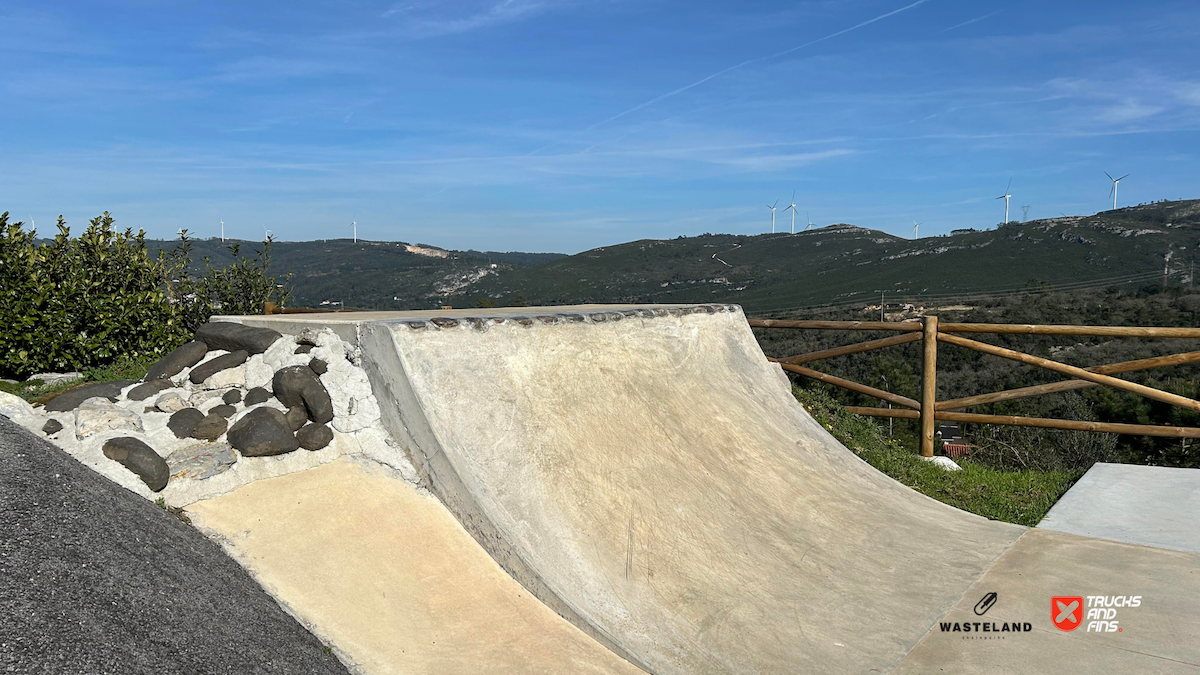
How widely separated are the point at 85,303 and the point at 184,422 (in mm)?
3931

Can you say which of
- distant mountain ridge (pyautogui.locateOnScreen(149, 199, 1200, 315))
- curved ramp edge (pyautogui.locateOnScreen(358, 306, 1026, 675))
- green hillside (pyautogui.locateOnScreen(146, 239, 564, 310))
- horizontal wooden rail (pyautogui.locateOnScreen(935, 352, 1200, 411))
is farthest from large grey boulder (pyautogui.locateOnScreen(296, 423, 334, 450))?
green hillside (pyautogui.locateOnScreen(146, 239, 564, 310))

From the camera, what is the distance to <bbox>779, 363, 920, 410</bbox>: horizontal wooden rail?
7510mm

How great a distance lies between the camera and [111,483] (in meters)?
3.52

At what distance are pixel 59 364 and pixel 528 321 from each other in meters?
5.13

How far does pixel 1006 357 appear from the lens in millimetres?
6652

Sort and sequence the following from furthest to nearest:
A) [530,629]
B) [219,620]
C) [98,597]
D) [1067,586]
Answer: [1067,586]
[530,629]
[219,620]
[98,597]

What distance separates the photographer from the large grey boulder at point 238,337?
16.5 ft

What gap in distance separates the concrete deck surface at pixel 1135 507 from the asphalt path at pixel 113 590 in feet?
17.3

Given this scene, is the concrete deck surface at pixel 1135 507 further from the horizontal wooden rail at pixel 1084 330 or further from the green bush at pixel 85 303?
the green bush at pixel 85 303

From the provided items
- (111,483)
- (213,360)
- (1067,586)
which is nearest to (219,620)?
(111,483)

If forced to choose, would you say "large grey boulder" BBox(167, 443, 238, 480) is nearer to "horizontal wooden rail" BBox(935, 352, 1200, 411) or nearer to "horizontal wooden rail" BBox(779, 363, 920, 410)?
"horizontal wooden rail" BBox(779, 363, 920, 410)

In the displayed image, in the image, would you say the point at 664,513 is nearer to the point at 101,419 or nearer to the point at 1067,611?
the point at 1067,611

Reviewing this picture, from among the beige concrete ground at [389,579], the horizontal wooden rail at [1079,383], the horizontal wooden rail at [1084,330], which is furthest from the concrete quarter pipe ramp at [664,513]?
the horizontal wooden rail at [1084,330]

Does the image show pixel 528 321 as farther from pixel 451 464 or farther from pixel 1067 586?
pixel 1067 586
